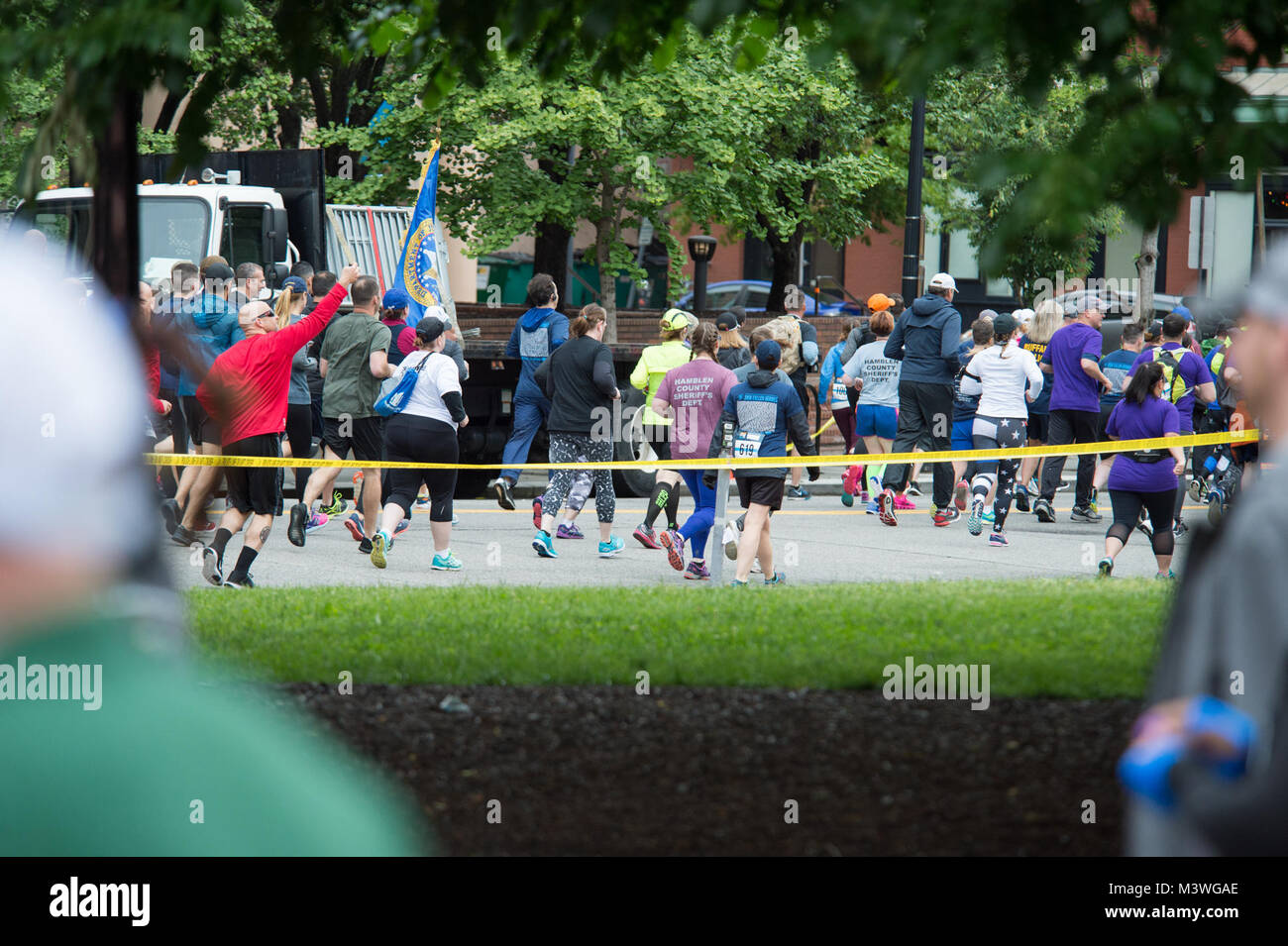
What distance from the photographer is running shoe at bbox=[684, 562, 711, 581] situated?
10836 mm

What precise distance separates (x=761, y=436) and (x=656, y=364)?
2514mm

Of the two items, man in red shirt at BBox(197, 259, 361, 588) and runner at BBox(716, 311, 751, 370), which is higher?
runner at BBox(716, 311, 751, 370)

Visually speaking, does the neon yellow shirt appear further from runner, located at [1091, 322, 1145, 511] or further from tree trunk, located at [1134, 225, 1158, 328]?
tree trunk, located at [1134, 225, 1158, 328]

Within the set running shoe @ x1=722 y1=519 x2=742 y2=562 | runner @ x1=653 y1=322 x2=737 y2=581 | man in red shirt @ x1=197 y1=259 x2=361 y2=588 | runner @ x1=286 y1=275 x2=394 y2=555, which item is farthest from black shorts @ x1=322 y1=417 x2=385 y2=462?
running shoe @ x1=722 y1=519 x2=742 y2=562

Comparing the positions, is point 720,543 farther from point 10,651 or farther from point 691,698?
point 10,651

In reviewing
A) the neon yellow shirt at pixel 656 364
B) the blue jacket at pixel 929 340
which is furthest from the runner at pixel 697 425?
the blue jacket at pixel 929 340

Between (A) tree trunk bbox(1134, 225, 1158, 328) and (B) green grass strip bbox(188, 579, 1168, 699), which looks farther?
(A) tree trunk bbox(1134, 225, 1158, 328)

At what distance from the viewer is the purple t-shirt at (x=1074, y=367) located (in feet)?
45.8

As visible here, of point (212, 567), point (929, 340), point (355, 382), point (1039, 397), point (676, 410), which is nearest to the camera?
point (212, 567)

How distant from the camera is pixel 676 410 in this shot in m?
11.0

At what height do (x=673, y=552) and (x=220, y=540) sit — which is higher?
(x=220, y=540)

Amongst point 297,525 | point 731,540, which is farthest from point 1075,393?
point 297,525

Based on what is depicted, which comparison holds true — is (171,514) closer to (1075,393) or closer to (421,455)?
(421,455)
